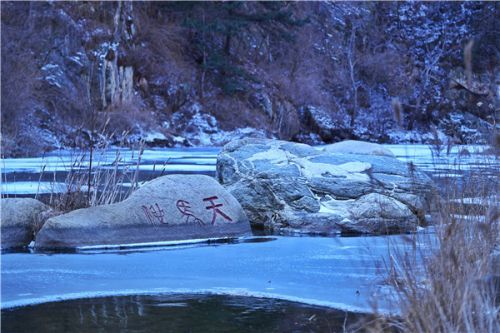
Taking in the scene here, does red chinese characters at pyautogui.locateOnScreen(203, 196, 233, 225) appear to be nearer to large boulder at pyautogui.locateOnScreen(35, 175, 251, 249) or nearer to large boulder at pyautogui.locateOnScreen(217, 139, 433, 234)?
large boulder at pyautogui.locateOnScreen(35, 175, 251, 249)

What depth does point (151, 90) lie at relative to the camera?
35.9 meters

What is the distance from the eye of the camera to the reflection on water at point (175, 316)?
4633mm

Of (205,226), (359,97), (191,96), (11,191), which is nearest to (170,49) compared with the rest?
(191,96)

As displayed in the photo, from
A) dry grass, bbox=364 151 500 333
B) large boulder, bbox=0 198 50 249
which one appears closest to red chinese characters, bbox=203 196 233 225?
large boulder, bbox=0 198 50 249

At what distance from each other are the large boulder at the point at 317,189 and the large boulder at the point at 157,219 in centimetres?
90

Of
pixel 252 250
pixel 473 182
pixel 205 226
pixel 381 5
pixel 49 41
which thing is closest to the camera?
pixel 473 182

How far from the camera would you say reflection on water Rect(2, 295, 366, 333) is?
4.63 m

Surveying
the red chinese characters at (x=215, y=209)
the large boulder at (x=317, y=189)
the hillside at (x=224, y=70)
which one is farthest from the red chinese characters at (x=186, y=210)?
the hillside at (x=224, y=70)

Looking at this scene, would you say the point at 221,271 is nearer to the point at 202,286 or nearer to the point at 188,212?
the point at 202,286

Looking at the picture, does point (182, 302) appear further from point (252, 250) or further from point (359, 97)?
point (359, 97)

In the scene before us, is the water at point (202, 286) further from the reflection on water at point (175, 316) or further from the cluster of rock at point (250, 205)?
the cluster of rock at point (250, 205)

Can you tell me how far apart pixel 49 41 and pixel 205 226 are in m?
23.9

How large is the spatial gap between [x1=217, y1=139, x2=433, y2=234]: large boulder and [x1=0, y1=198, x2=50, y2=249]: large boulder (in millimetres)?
2767

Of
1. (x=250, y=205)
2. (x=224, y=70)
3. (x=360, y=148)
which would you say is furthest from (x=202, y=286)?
(x=224, y=70)
